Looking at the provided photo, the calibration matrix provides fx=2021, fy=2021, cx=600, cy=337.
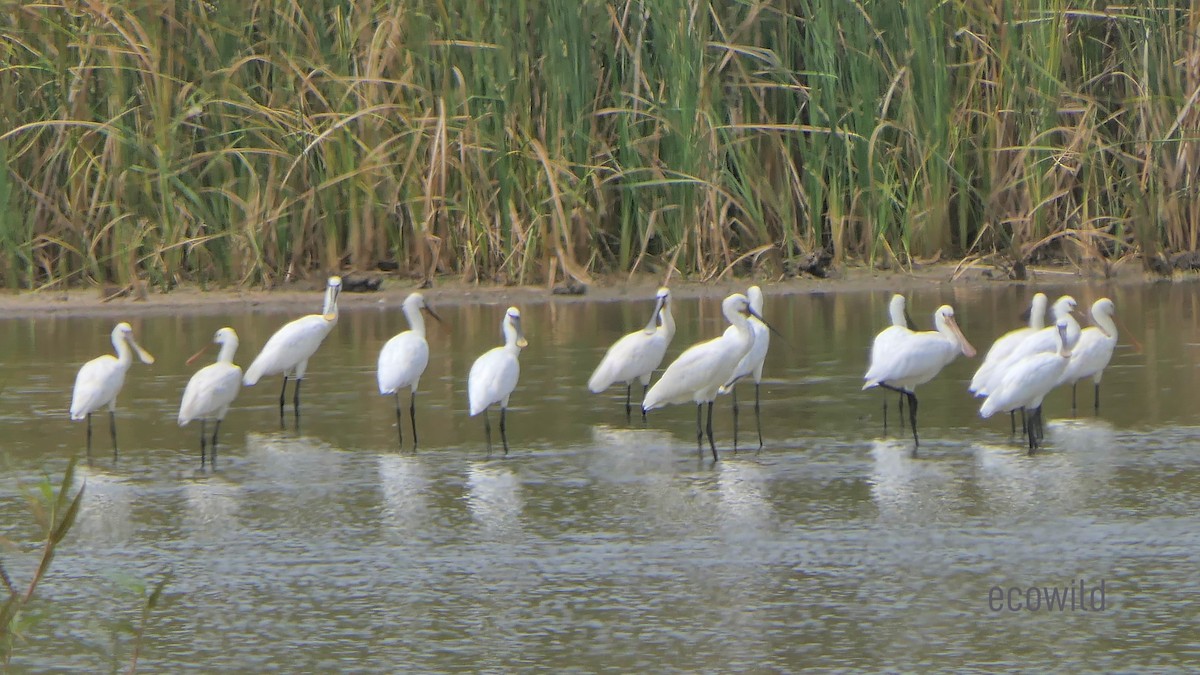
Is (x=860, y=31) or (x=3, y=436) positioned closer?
(x=3, y=436)

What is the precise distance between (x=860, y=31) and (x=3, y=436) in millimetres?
7335

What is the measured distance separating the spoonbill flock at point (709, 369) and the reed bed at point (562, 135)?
430 cm

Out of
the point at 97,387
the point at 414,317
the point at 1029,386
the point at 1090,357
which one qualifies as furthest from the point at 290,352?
the point at 1090,357

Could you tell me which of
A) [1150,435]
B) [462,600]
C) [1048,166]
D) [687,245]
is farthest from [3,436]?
[1048,166]

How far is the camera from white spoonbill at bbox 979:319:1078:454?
8.57 m

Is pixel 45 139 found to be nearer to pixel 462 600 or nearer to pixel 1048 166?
pixel 1048 166

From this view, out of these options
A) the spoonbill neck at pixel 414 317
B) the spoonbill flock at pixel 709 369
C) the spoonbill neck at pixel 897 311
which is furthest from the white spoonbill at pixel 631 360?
the spoonbill neck at pixel 897 311

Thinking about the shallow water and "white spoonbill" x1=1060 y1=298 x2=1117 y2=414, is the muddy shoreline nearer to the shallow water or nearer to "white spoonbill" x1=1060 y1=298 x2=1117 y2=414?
the shallow water

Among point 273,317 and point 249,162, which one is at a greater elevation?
point 249,162

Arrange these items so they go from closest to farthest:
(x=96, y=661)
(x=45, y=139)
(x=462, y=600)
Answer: (x=96, y=661)
(x=462, y=600)
(x=45, y=139)

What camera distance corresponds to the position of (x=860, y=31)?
573 inches

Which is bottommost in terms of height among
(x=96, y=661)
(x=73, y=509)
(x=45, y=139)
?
(x=96, y=661)

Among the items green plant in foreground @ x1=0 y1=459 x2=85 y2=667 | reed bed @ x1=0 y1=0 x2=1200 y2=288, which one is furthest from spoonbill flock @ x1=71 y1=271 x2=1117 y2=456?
green plant in foreground @ x1=0 y1=459 x2=85 y2=667

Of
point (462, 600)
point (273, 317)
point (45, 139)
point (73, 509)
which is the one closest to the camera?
point (73, 509)
